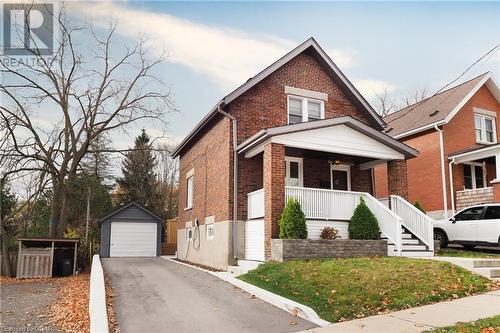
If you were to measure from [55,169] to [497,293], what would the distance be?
20732mm

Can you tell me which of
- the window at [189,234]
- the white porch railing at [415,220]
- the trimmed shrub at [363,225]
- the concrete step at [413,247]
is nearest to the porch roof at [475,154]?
the white porch railing at [415,220]

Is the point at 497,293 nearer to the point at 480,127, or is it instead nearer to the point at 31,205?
the point at 480,127

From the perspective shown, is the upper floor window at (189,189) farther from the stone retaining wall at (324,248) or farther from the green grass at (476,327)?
the green grass at (476,327)

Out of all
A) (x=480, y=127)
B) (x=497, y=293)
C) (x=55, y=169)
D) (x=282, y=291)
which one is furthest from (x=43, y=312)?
(x=480, y=127)

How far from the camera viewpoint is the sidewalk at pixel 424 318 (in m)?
6.82

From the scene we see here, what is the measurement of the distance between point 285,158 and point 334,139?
228 centimetres

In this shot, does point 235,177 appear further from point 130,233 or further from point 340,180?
point 130,233

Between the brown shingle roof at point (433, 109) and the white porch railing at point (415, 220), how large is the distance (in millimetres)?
6467

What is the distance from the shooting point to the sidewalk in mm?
6816

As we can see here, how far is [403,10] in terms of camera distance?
515 inches

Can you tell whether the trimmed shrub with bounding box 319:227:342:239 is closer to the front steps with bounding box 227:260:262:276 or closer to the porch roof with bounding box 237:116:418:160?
the front steps with bounding box 227:260:262:276

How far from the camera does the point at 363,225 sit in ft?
43.7

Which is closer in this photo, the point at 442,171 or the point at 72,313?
the point at 72,313

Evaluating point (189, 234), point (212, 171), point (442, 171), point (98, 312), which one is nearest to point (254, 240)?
point (212, 171)
